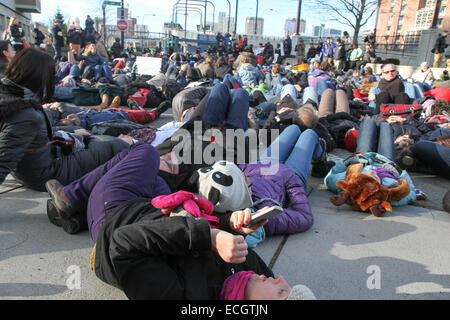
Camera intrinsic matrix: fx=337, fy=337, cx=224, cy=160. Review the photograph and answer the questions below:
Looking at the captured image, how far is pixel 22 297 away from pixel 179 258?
0.92 meters

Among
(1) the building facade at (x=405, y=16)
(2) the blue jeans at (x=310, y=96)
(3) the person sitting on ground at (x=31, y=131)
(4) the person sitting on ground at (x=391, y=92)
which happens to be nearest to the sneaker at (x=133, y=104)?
(2) the blue jeans at (x=310, y=96)

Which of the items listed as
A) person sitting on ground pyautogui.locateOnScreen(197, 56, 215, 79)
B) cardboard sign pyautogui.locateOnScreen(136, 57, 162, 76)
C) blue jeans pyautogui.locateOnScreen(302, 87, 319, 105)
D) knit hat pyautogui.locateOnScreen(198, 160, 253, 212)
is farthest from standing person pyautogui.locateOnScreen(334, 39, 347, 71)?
knit hat pyautogui.locateOnScreen(198, 160, 253, 212)

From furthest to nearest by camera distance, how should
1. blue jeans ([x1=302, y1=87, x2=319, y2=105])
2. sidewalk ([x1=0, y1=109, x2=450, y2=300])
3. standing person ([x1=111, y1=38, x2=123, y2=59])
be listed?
standing person ([x1=111, y1=38, x2=123, y2=59]), blue jeans ([x1=302, y1=87, x2=319, y2=105]), sidewalk ([x1=0, y1=109, x2=450, y2=300])

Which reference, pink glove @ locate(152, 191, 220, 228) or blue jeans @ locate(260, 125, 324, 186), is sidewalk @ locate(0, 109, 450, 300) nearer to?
blue jeans @ locate(260, 125, 324, 186)

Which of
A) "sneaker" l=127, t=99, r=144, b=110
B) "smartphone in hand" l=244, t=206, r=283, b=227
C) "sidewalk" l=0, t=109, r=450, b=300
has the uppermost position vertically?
"smartphone in hand" l=244, t=206, r=283, b=227

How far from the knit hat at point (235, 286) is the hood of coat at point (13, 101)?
199cm

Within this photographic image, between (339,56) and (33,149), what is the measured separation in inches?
623

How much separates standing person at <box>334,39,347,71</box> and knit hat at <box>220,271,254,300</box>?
16.2 m

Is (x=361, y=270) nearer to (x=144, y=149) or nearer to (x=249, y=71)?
(x=144, y=149)

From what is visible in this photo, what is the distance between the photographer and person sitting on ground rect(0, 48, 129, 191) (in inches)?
95.8

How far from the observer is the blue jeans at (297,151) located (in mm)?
3482

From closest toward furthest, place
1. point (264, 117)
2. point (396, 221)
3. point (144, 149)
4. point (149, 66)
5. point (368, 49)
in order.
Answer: point (144, 149), point (396, 221), point (264, 117), point (149, 66), point (368, 49)

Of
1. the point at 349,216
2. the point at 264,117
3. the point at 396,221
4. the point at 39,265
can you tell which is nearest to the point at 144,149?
the point at 39,265
